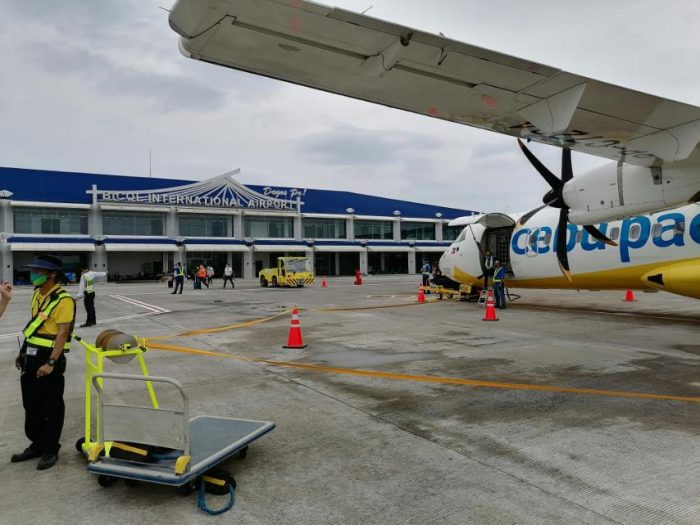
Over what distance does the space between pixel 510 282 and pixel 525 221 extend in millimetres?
2424

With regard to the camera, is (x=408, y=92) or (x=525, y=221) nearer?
(x=408, y=92)

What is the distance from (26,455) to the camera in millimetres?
4566

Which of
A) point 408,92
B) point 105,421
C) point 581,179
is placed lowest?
point 105,421

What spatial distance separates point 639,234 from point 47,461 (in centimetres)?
1377

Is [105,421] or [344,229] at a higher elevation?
[344,229]

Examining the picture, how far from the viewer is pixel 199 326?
46.1 feet

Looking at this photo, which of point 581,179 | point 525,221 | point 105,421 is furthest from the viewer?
point 525,221

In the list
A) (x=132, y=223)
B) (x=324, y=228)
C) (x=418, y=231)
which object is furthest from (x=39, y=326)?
(x=418, y=231)

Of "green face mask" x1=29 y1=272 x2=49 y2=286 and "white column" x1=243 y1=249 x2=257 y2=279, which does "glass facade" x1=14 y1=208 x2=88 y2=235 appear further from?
"green face mask" x1=29 y1=272 x2=49 y2=286

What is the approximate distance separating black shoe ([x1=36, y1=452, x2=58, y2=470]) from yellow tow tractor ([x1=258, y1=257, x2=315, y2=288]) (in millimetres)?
31467

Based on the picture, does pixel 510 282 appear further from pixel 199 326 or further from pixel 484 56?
pixel 484 56

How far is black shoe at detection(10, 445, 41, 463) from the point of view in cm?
454

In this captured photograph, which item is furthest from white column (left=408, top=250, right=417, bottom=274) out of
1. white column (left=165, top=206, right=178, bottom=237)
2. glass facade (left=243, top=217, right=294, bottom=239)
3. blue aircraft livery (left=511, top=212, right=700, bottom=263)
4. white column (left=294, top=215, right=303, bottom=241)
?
blue aircraft livery (left=511, top=212, right=700, bottom=263)

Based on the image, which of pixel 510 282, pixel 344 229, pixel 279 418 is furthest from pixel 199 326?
pixel 344 229
